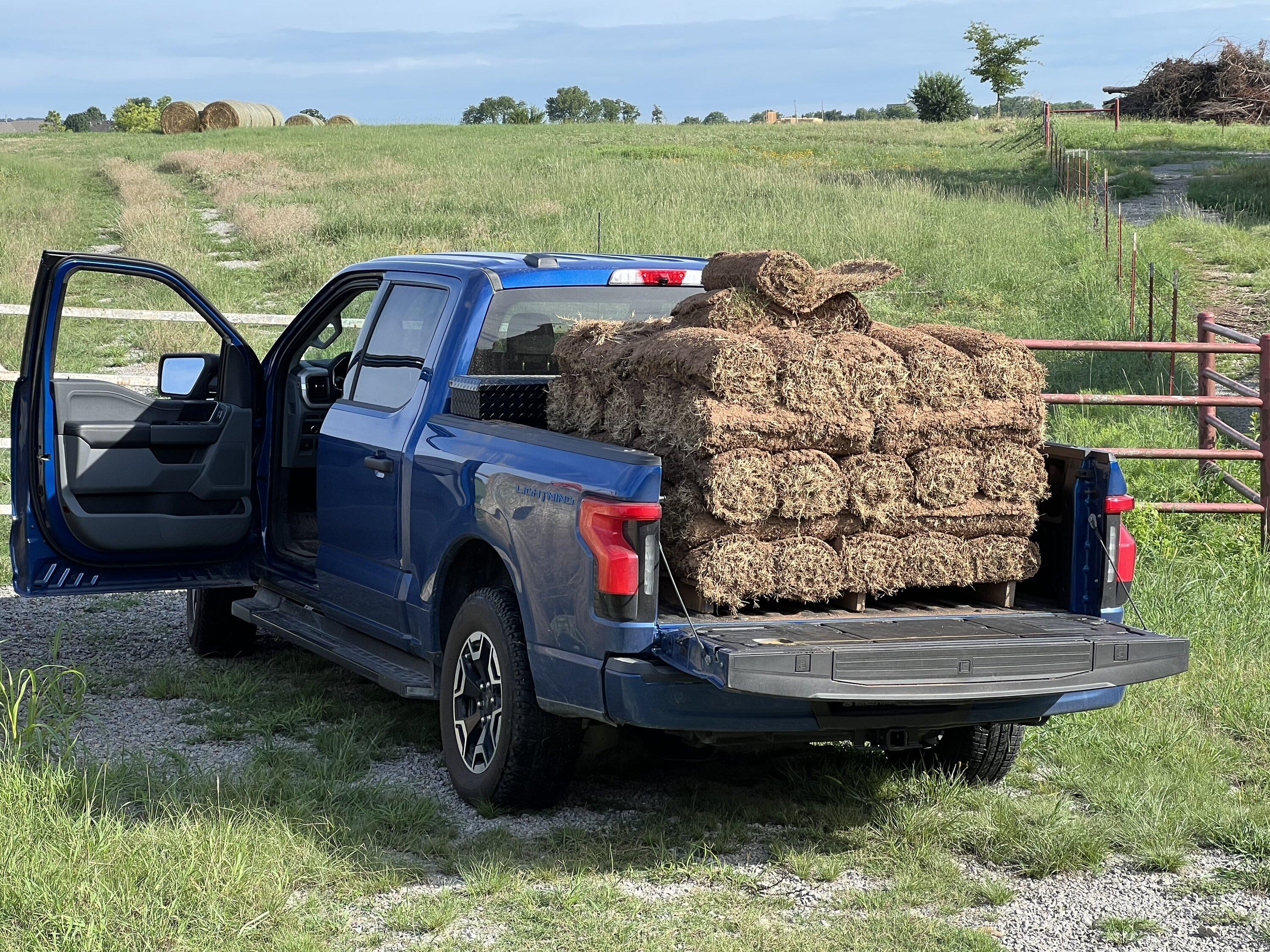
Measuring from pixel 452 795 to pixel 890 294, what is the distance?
15936mm

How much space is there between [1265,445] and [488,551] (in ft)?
20.1

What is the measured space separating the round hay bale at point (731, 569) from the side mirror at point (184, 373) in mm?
3156

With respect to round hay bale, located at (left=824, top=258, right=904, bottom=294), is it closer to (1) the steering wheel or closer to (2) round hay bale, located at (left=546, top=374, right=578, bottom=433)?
(2) round hay bale, located at (left=546, top=374, right=578, bottom=433)

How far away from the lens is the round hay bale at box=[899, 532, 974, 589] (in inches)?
194

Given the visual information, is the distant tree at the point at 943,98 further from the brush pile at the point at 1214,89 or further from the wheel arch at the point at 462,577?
the wheel arch at the point at 462,577

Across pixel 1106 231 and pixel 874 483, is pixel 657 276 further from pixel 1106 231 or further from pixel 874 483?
pixel 1106 231

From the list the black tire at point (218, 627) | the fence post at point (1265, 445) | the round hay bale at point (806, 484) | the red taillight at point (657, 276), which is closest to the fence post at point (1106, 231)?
the fence post at point (1265, 445)

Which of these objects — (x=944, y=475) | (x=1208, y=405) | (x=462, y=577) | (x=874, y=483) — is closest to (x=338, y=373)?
(x=462, y=577)

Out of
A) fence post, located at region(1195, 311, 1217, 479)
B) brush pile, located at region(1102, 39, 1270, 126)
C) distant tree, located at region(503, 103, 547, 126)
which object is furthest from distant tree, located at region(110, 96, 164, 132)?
fence post, located at region(1195, 311, 1217, 479)

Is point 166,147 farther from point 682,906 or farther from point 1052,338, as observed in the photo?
point 682,906

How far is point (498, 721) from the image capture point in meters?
5.21

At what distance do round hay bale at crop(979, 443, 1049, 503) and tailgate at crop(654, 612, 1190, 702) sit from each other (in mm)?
484

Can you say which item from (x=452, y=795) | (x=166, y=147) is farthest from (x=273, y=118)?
(x=452, y=795)

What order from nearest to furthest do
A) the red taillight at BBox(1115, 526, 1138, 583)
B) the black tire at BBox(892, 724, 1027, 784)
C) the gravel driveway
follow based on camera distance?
the gravel driveway < the red taillight at BBox(1115, 526, 1138, 583) < the black tire at BBox(892, 724, 1027, 784)
